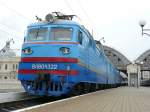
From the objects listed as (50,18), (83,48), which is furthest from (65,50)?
(50,18)

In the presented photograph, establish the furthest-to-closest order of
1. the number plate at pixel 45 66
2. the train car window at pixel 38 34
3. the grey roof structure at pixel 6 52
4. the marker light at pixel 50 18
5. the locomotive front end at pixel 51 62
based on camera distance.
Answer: the grey roof structure at pixel 6 52, the marker light at pixel 50 18, the train car window at pixel 38 34, the number plate at pixel 45 66, the locomotive front end at pixel 51 62

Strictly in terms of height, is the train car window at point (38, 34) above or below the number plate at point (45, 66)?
above

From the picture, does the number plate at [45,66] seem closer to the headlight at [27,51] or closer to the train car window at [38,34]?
the headlight at [27,51]

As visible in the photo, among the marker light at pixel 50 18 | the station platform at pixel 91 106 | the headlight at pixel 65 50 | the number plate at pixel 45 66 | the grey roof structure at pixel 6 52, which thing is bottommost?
the station platform at pixel 91 106

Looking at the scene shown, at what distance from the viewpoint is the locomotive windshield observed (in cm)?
→ 1702

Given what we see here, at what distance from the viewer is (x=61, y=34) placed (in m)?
17.2

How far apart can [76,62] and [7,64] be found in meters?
72.4

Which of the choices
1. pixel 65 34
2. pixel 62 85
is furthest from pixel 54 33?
pixel 62 85

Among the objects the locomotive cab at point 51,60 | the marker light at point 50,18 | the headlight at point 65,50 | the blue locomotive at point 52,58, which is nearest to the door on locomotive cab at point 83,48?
the blue locomotive at point 52,58

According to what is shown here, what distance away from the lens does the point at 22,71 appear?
16.9 metres

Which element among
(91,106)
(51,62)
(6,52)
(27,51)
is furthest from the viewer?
(6,52)

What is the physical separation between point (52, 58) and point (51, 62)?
0.20 meters

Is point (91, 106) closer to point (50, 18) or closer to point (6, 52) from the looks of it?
point (50, 18)

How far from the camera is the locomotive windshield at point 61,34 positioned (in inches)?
670
